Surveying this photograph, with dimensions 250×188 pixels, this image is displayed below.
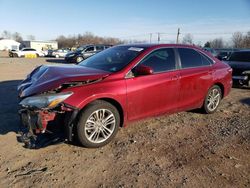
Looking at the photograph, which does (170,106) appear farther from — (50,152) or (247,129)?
(50,152)

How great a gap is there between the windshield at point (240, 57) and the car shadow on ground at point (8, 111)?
29.0ft

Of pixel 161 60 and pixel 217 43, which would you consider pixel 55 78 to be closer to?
pixel 161 60

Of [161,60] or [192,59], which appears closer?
[161,60]

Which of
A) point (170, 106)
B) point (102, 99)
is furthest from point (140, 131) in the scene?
point (102, 99)

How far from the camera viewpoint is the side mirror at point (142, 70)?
4.59 meters

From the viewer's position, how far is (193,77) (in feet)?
18.1

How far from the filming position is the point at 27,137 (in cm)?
400

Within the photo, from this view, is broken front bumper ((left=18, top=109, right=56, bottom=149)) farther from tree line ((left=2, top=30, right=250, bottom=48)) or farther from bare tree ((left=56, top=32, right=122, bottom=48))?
bare tree ((left=56, top=32, right=122, bottom=48))

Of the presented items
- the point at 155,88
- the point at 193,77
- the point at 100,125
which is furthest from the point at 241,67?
the point at 100,125

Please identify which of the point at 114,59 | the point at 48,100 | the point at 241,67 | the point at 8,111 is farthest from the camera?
the point at 241,67

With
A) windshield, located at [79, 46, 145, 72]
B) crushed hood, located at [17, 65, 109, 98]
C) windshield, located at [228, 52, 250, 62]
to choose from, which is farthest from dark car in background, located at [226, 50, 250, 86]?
crushed hood, located at [17, 65, 109, 98]

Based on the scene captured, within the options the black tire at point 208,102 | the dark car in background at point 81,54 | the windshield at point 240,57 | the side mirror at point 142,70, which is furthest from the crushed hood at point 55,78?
the dark car in background at point 81,54

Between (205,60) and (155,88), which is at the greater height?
(205,60)

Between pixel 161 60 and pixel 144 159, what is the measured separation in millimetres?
2016
